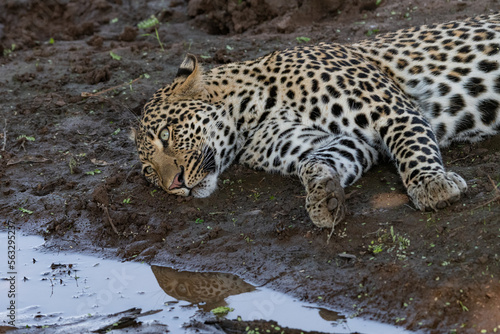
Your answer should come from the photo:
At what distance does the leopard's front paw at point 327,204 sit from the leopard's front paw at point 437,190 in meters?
0.64

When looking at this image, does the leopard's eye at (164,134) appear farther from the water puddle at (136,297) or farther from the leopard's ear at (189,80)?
the water puddle at (136,297)

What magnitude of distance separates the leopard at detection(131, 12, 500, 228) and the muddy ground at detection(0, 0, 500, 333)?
252mm

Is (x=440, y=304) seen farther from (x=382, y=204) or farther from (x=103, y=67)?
(x=103, y=67)

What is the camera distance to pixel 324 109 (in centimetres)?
716

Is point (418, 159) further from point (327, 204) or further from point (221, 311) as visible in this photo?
point (221, 311)

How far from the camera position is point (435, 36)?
25.6 ft

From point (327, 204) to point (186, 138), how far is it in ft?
5.93

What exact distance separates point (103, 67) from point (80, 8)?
11.7 ft

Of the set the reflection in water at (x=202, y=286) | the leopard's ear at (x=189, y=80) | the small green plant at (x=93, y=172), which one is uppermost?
the leopard's ear at (x=189, y=80)

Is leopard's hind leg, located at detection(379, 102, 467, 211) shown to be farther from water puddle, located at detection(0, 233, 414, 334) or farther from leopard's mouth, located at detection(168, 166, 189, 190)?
leopard's mouth, located at detection(168, 166, 189, 190)

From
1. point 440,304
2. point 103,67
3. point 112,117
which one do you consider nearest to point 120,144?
point 112,117

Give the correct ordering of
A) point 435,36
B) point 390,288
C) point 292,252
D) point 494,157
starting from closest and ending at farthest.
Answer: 1. point 390,288
2. point 292,252
3. point 494,157
4. point 435,36

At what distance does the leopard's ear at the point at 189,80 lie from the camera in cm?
755

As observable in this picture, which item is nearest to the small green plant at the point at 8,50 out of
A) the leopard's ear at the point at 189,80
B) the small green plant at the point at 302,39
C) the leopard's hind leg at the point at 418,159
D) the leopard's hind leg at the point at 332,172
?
the small green plant at the point at 302,39
